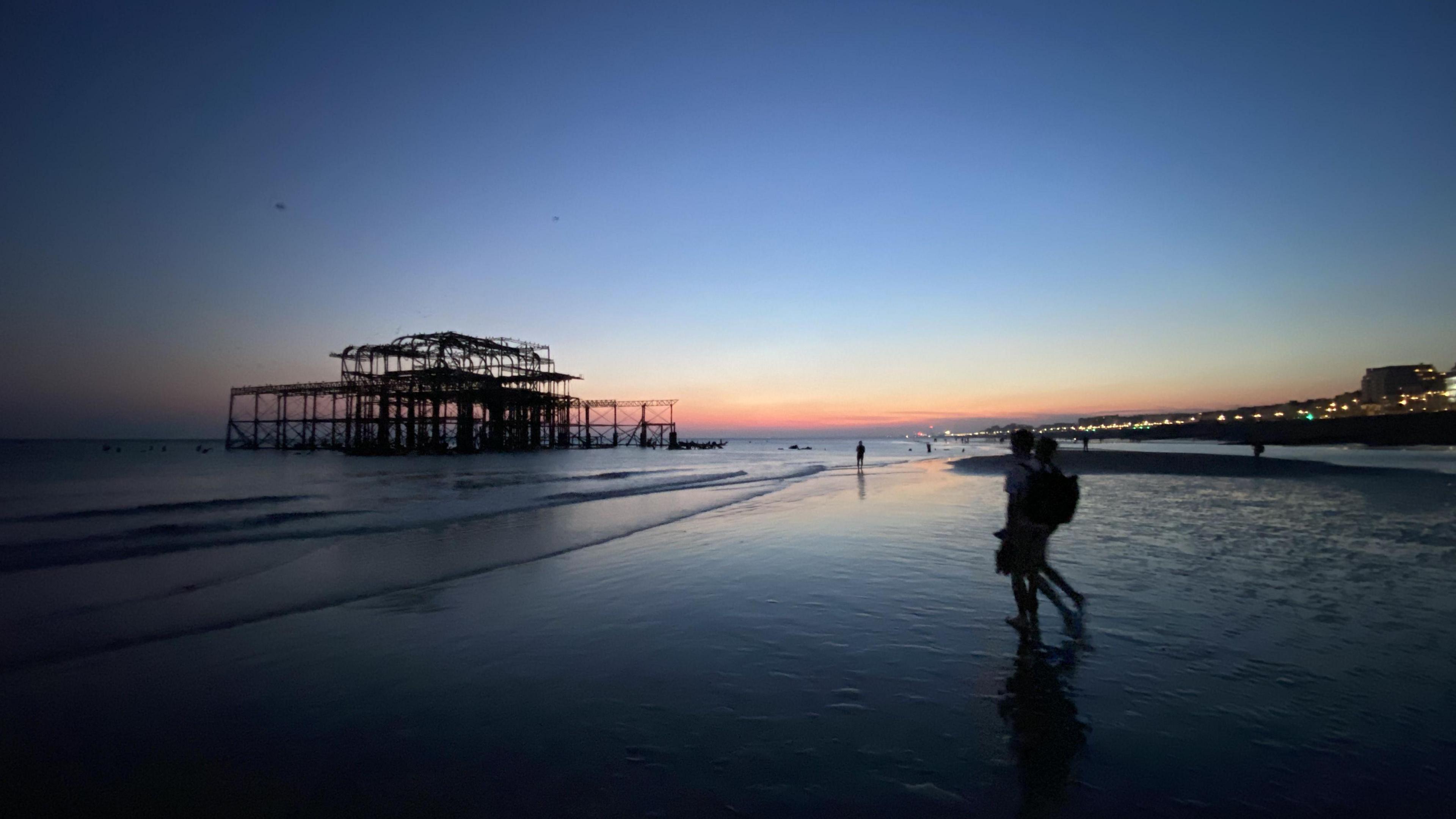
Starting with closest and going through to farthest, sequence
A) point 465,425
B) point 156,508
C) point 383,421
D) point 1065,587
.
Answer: point 1065,587, point 156,508, point 383,421, point 465,425

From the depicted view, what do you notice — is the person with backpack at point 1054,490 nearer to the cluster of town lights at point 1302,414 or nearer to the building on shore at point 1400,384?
the cluster of town lights at point 1302,414

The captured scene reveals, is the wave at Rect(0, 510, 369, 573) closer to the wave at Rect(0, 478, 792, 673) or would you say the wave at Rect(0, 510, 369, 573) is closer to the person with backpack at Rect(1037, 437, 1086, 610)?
the wave at Rect(0, 478, 792, 673)

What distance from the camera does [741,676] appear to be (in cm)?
451

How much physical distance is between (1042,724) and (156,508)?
23621mm

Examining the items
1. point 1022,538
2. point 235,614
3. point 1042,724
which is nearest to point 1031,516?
point 1022,538

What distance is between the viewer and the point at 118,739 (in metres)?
3.74

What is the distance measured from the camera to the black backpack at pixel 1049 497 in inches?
195

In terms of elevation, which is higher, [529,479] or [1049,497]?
[1049,497]

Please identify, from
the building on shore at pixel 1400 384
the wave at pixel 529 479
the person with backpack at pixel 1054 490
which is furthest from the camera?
the building on shore at pixel 1400 384

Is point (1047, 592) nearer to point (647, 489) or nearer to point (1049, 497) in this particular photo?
point (1049, 497)

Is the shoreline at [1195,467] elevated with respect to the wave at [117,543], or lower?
lower

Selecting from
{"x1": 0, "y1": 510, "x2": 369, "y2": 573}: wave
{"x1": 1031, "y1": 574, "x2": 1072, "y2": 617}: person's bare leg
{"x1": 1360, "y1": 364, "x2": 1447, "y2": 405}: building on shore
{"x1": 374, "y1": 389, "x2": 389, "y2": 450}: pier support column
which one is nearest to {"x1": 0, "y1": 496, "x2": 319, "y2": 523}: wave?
{"x1": 0, "y1": 510, "x2": 369, "y2": 573}: wave

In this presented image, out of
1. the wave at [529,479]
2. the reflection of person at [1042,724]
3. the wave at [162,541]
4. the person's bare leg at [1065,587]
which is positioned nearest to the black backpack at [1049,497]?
the person's bare leg at [1065,587]

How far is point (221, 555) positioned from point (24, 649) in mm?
5410
